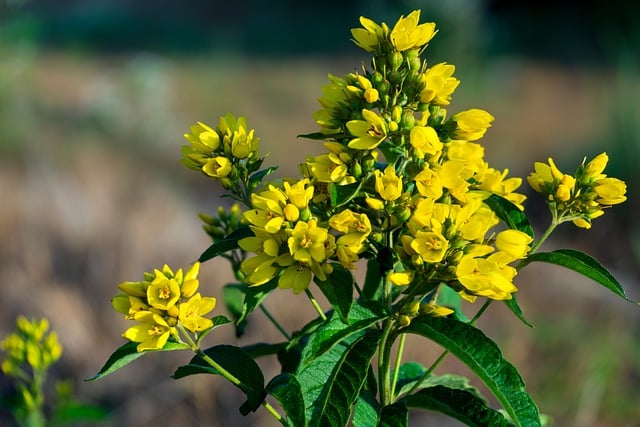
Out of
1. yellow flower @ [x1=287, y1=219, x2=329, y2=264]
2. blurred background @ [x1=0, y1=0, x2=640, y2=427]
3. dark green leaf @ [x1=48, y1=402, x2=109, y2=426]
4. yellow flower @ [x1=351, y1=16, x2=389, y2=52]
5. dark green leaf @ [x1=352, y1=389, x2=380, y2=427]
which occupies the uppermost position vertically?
yellow flower @ [x1=351, y1=16, x2=389, y2=52]

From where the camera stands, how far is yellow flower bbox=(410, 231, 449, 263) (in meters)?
0.85

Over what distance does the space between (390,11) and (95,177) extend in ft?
19.6

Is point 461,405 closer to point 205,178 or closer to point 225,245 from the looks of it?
point 225,245

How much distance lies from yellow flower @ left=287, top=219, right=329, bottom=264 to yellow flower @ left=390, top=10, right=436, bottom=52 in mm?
240

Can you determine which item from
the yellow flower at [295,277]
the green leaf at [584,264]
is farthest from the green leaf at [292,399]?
the green leaf at [584,264]

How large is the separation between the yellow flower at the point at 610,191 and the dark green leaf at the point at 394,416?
366mm

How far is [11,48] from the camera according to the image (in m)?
4.95

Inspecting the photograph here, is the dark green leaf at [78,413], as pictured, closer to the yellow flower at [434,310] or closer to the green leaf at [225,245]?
the green leaf at [225,245]

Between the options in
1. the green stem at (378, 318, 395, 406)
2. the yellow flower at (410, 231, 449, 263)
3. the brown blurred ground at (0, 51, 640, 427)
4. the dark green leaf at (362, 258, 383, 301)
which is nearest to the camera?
the yellow flower at (410, 231, 449, 263)

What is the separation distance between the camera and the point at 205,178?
560 cm

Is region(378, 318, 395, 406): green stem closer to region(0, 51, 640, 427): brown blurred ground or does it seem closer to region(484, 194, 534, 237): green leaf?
region(484, 194, 534, 237): green leaf

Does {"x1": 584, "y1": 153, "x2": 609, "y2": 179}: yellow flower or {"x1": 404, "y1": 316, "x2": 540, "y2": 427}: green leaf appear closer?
{"x1": 404, "y1": 316, "x2": 540, "y2": 427}: green leaf

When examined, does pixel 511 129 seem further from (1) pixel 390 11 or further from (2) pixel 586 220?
(2) pixel 586 220

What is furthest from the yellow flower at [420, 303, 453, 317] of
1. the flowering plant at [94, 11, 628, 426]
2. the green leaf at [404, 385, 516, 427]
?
the green leaf at [404, 385, 516, 427]
